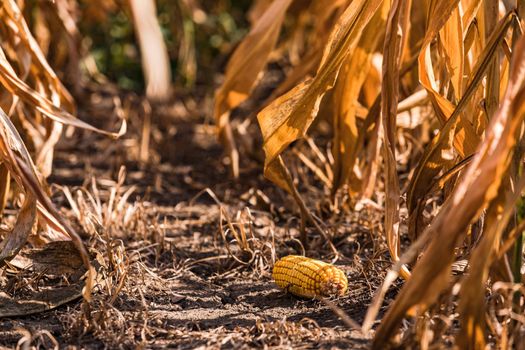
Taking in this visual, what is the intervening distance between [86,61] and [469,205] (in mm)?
3231

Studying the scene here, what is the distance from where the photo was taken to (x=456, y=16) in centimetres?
205

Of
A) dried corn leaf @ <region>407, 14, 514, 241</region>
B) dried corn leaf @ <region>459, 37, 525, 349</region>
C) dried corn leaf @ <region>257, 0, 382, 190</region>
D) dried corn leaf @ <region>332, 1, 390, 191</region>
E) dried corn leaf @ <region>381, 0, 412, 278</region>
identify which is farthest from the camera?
dried corn leaf @ <region>332, 1, 390, 191</region>

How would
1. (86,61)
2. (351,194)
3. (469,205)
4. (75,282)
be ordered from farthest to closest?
(86,61)
(351,194)
(75,282)
(469,205)

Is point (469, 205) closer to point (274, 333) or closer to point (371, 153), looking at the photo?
point (274, 333)

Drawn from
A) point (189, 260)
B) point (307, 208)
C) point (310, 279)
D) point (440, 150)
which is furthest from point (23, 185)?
point (440, 150)

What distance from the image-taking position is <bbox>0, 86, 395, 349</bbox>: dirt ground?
193 centimetres

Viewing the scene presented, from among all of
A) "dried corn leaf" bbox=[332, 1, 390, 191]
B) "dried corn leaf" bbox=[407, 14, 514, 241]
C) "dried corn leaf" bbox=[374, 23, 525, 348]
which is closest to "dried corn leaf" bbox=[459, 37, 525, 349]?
"dried corn leaf" bbox=[374, 23, 525, 348]

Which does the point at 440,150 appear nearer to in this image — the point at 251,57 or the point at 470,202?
the point at 470,202

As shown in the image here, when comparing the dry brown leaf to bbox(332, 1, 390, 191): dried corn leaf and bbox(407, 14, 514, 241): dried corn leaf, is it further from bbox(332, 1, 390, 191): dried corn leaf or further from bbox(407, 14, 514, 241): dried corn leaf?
bbox(407, 14, 514, 241): dried corn leaf

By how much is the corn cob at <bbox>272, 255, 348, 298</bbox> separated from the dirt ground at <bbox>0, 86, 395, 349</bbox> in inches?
1.5

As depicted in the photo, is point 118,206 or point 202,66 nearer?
point 118,206

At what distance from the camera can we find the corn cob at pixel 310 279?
207 centimetres

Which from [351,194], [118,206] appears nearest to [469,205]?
[351,194]

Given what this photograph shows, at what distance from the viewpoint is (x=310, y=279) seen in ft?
6.82
